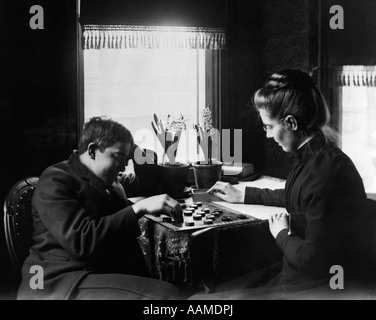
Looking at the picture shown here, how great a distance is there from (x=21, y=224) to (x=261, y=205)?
112 cm

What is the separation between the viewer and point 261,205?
2.40 metres

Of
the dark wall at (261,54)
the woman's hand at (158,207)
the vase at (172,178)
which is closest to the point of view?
the woman's hand at (158,207)

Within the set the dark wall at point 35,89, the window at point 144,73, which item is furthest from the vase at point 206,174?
the dark wall at point 35,89

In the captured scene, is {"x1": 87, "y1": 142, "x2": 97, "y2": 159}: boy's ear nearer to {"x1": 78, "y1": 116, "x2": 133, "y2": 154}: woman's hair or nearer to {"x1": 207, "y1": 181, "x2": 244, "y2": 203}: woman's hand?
{"x1": 78, "y1": 116, "x2": 133, "y2": 154}: woman's hair

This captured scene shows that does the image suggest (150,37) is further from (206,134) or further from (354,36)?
(354,36)

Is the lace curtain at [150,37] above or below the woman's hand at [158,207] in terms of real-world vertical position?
above

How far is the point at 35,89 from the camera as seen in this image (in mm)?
2570

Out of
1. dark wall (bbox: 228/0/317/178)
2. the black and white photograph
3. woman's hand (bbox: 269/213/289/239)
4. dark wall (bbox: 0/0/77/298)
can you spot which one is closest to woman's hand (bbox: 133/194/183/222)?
the black and white photograph

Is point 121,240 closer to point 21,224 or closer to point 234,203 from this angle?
point 21,224

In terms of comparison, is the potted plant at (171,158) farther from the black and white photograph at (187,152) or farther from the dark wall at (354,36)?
the dark wall at (354,36)

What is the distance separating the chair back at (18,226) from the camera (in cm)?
190

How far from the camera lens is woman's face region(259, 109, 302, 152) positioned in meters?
1.89

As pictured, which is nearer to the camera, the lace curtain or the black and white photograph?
the black and white photograph

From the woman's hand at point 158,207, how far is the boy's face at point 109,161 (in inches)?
6.9
